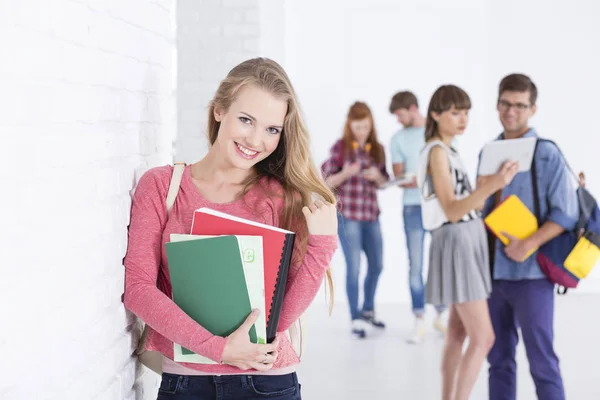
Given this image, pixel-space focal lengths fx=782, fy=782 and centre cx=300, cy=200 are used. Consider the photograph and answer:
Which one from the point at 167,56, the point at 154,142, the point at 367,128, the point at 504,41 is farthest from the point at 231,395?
the point at 504,41

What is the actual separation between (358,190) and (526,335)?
2.54 m

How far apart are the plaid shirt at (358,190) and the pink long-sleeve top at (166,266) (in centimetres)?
359

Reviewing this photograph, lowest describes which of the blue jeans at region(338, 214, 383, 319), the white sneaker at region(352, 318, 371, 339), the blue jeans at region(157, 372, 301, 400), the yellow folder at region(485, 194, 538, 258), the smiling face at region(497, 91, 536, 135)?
the white sneaker at region(352, 318, 371, 339)

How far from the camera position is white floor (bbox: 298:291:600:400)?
4.05m

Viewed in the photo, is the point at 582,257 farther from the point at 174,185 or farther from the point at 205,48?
the point at 205,48

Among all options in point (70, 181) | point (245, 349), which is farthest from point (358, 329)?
point (70, 181)

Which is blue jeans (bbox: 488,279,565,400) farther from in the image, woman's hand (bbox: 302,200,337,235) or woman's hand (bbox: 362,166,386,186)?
woman's hand (bbox: 362,166,386,186)

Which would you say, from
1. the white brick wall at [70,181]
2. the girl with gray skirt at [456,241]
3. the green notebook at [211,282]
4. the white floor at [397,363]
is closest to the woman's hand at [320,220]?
the green notebook at [211,282]

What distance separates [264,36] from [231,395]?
8.23 feet

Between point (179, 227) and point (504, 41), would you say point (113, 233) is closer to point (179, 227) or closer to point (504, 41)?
point (179, 227)

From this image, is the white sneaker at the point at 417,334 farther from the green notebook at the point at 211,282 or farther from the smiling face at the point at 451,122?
the green notebook at the point at 211,282

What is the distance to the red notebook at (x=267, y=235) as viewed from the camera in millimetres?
1644

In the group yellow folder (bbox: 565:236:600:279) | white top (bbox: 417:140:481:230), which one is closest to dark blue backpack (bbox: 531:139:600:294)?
yellow folder (bbox: 565:236:600:279)

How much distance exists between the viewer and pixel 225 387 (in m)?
1.72
